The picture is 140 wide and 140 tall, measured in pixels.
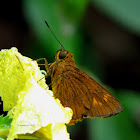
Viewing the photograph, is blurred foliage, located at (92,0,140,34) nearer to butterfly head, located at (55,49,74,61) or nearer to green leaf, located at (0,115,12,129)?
butterfly head, located at (55,49,74,61)

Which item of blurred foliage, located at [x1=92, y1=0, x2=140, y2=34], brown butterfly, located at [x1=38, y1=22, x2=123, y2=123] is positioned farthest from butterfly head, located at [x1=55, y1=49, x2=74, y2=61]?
blurred foliage, located at [x1=92, y1=0, x2=140, y2=34]

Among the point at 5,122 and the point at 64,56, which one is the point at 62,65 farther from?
the point at 5,122

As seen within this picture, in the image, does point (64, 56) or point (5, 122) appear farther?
point (64, 56)

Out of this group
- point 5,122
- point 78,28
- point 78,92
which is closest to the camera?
point 5,122

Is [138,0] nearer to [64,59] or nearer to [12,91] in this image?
[64,59]

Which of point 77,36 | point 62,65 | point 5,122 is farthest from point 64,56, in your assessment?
point 77,36

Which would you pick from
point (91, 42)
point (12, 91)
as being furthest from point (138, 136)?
point (12, 91)
